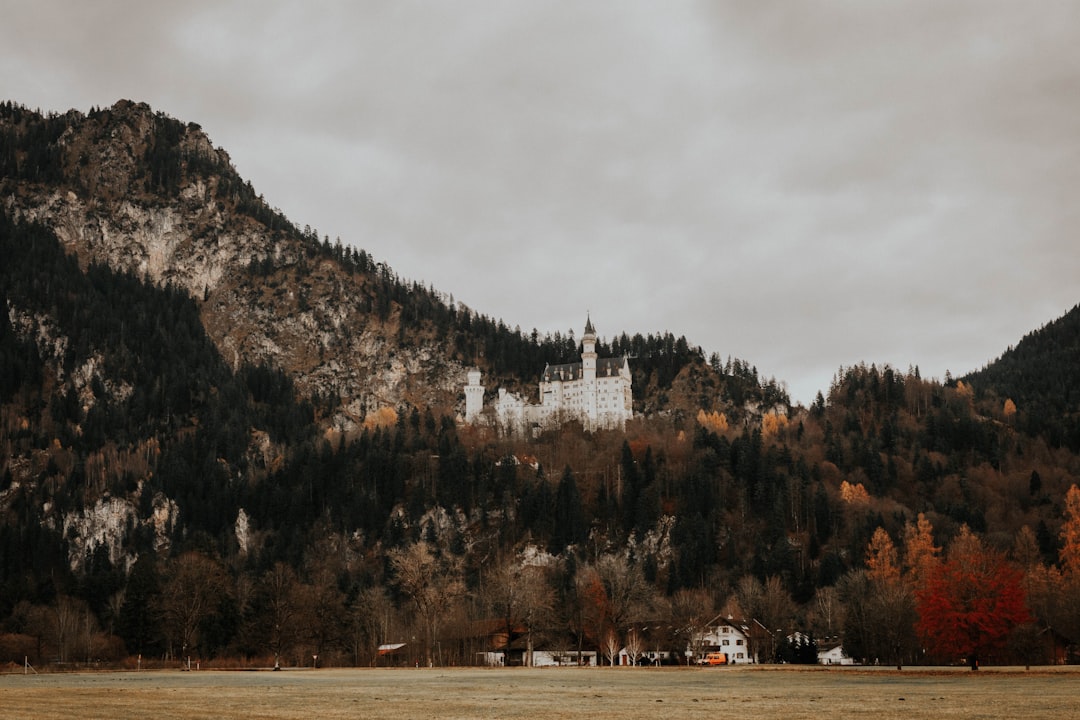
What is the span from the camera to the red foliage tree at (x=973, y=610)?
276ft

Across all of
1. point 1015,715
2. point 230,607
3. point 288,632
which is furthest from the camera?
point 230,607

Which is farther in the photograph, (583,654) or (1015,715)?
(583,654)

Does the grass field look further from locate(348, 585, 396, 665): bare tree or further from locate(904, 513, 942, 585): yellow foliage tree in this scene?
locate(904, 513, 942, 585): yellow foliage tree

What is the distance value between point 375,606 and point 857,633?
195 feet

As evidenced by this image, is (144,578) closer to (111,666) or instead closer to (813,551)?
(111,666)

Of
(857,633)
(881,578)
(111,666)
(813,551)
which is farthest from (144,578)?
(813,551)

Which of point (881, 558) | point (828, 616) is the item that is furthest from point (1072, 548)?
point (828, 616)

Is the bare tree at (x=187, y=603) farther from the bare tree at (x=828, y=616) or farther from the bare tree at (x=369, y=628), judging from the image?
the bare tree at (x=828, y=616)

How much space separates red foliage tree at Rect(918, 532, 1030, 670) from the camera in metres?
84.0

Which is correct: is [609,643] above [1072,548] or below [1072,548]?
below

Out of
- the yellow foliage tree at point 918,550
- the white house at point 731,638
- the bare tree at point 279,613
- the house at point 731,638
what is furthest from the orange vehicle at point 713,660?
the bare tree at point 279,613

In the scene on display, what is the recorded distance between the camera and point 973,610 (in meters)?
84.8

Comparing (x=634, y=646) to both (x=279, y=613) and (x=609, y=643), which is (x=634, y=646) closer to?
(x=609, y=643)

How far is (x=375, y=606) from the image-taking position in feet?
455
